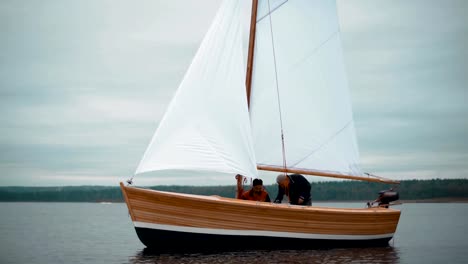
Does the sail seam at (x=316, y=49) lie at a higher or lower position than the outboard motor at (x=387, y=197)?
higher

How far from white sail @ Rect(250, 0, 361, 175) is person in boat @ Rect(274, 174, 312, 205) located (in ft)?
1.53

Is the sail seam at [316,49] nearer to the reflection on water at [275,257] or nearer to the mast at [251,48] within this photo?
the mast at [251,48]

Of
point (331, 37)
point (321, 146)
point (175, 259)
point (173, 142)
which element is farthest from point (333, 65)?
point (175, 259)

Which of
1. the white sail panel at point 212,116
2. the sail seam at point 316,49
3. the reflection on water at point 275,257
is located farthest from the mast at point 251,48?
the reflection on water at point 275,257

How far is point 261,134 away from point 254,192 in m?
2.16

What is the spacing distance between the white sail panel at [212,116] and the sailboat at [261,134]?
32mm

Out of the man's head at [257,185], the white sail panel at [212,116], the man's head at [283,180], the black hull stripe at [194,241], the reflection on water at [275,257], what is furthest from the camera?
the man's head at [283,180]

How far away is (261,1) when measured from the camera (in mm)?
20734

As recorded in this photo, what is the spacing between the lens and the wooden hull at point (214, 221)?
17.9 metres

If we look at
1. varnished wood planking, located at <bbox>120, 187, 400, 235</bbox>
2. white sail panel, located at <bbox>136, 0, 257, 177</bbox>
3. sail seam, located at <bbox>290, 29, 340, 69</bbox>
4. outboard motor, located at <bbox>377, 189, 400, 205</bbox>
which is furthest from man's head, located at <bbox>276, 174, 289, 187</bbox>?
outboard motor, located at <bbox>377, 189, 400, 205</bbox>

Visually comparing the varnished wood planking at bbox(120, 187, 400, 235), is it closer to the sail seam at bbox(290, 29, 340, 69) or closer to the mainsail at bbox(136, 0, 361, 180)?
the mainsail at bbox(136, 0, 361, 180)

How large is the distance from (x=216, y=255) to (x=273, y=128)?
16.2ft

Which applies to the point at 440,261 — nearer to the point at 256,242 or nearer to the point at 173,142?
the point at 256,242

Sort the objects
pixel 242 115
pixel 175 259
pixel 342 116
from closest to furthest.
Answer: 1. pixel 175 259
2. pixel 242 115
3. pixel 342 116
